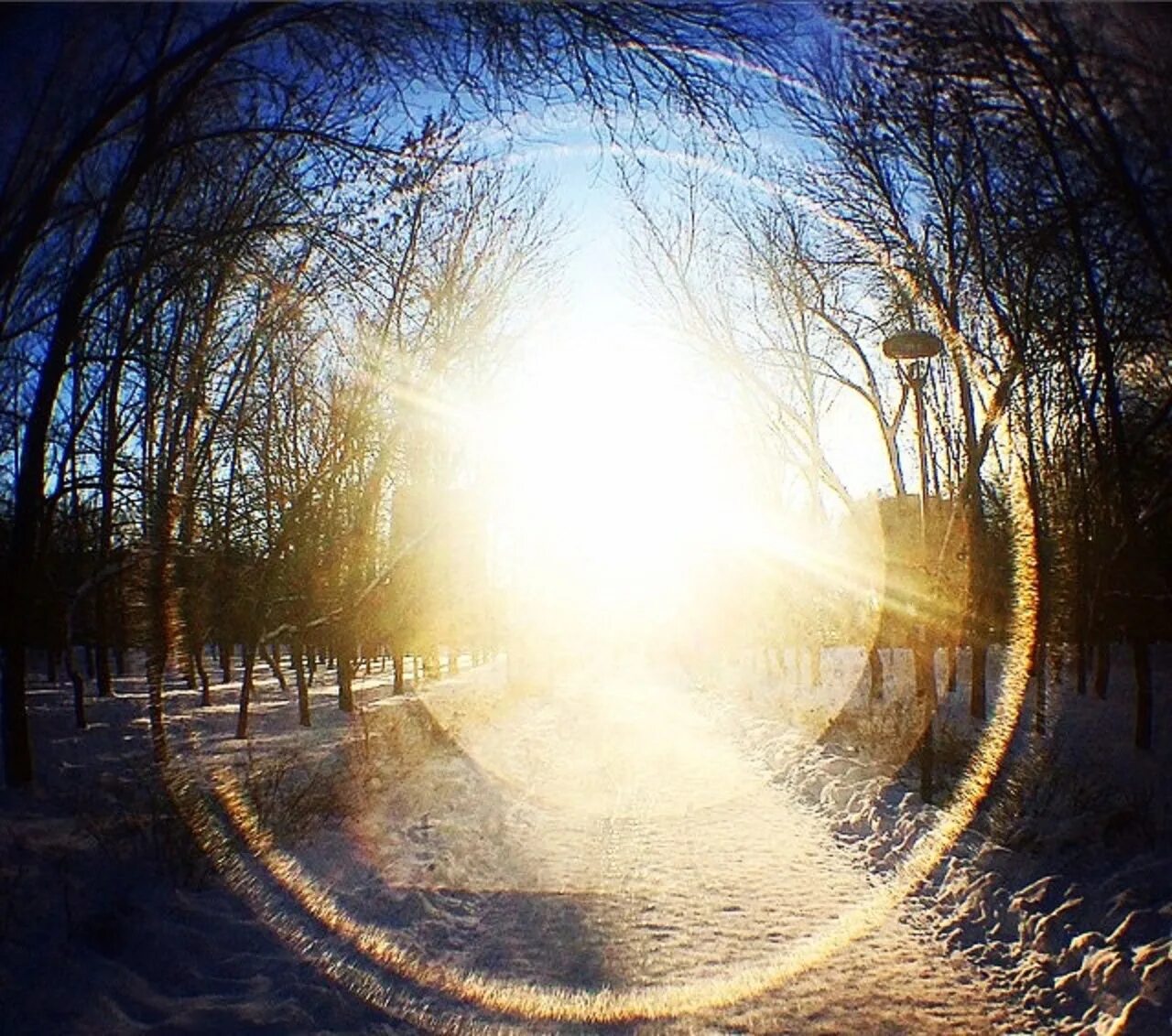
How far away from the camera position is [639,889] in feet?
20.1

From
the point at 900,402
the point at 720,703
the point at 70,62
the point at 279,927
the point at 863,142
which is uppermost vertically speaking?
the point at 863,142

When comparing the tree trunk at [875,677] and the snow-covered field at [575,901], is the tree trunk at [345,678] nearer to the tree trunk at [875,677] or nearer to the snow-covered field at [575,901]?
the snow-covered field at [575,901]

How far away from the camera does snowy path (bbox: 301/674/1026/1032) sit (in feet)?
14.1

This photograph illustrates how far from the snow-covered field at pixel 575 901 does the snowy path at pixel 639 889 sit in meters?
0.03

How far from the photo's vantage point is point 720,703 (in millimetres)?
21594

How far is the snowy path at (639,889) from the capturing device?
4309 millimetres

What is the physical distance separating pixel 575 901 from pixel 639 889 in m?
0.57

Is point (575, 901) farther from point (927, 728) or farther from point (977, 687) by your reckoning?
point (977, 687)

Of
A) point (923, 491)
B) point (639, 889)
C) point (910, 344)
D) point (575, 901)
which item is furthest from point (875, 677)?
point (575, 901)

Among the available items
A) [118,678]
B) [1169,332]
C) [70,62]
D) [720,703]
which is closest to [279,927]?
[70,62]

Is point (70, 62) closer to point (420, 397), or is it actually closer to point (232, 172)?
point (232, 172)

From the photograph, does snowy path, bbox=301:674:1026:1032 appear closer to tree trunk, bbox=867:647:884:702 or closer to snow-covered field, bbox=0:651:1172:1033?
snow-covered field, bbox=0:651:1172:1033

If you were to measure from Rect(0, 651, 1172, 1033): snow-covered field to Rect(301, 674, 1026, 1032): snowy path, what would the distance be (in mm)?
28

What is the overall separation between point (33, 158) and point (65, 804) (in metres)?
5.78
